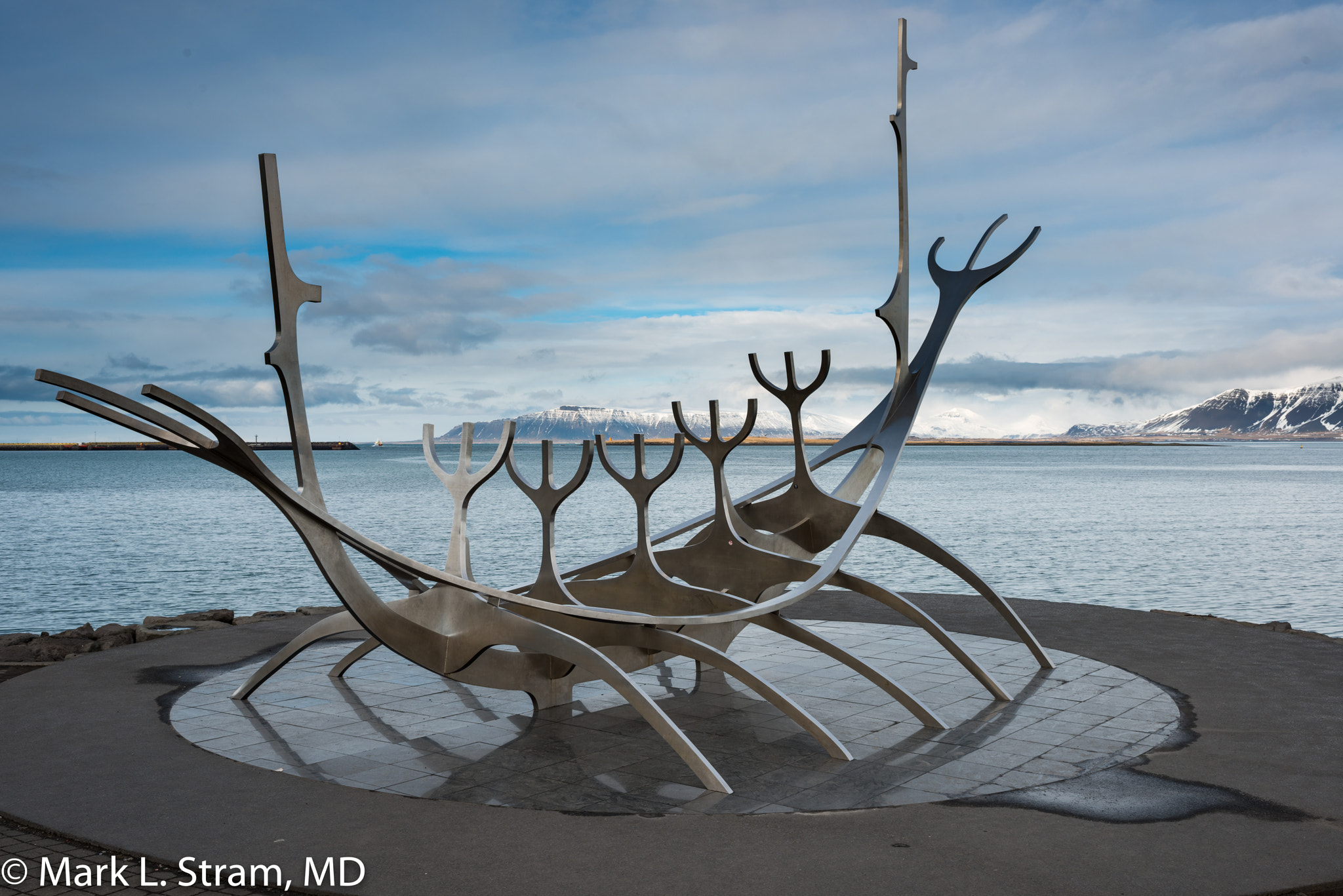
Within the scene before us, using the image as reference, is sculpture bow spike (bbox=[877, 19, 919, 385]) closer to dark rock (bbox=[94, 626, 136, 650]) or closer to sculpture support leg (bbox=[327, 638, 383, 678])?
sculpture support leg (bbox=[327, 638, 383, 678])

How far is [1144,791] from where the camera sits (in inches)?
253

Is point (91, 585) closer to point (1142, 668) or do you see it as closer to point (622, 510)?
point (1142, 668)

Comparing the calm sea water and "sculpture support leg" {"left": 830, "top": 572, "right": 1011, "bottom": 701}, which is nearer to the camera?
"sculpture support leg" {"left": 830, "top": 572, "right": 1011, "bottom": 701}

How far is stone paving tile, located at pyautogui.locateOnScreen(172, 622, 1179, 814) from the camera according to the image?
659 cm

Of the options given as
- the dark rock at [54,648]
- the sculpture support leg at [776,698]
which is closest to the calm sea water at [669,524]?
the dark rock at [54,648]

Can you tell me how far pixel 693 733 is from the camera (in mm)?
7969

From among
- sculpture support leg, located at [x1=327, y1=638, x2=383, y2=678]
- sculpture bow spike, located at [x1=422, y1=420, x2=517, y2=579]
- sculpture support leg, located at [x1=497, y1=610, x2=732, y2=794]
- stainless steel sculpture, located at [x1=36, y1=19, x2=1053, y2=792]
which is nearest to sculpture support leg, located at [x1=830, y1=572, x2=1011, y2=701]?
stainless steel sculpture, located at [x1=36, y1=19, x2=1053, y2=792]

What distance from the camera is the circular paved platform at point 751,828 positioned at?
5.05 metres

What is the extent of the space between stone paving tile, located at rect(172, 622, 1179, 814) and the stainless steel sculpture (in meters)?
0.30

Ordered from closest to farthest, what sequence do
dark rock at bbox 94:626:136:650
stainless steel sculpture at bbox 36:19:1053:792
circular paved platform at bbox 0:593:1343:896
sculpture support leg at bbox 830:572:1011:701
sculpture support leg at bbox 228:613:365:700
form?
1. circular paved platform at bbox 0:593:1343:896
2. stainless steel sculpture at bbox 36:19:1053:792
3. sculpture support leg at bbox 228:613:365:700
4. sculpture support leg at bbox 830:572:1011:701
5. dark rock at bbox 94:626:136:650

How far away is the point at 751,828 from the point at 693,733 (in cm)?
225

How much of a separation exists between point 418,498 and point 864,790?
61365 mm

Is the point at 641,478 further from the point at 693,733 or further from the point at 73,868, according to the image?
the point at 73,868

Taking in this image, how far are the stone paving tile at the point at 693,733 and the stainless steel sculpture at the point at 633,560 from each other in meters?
0.30
